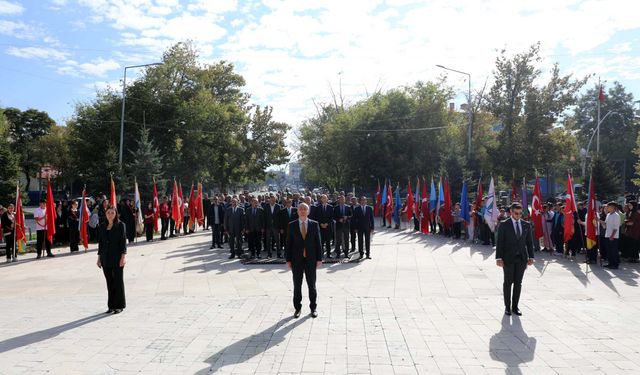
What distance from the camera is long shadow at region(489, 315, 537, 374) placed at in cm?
631

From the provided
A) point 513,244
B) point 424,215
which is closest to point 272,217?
point 513,244

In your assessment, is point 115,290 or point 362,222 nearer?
point 115,290

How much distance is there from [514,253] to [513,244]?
0.15 meters

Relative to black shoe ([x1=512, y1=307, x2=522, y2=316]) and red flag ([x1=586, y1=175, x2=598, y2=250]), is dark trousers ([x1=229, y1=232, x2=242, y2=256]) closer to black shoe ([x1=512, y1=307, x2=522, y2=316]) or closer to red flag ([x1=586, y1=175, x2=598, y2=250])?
black shoe ([x1=512, y1=307, x2=522, y2=316])

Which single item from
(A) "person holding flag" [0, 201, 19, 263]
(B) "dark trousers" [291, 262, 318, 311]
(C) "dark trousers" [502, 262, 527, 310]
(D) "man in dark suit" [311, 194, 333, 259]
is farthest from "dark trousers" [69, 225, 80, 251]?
(C) "dark trousers" [502, 262, 527, 310]

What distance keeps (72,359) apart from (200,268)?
Result: 758cm

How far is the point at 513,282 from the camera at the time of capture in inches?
348

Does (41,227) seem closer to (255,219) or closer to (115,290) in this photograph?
(255,219)

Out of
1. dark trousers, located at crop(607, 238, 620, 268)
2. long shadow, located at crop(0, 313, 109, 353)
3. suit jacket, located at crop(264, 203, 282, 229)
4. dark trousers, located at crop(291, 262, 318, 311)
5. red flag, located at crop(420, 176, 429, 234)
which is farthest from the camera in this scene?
red flag, located at crop(420, 176, 429, 234)

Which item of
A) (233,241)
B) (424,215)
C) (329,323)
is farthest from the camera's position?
(424,215)

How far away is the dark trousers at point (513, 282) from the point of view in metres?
8.70

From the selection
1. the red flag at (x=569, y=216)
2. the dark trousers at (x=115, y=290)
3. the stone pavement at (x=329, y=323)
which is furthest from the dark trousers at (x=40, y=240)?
the red flag at (x=569, y=216)

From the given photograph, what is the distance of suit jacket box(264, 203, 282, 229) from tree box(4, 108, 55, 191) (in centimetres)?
4926

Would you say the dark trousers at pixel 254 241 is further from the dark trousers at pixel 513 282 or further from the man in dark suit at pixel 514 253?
the dark trousers at pixel 513 282
